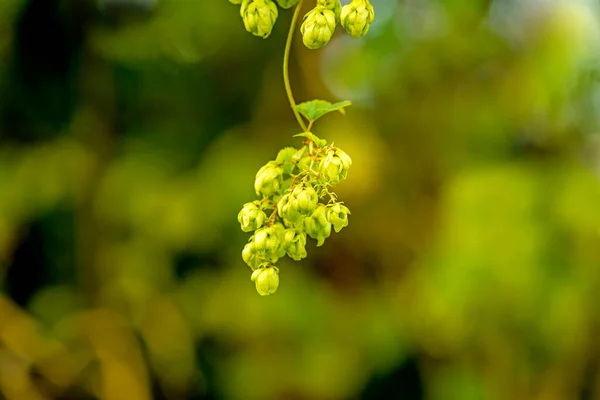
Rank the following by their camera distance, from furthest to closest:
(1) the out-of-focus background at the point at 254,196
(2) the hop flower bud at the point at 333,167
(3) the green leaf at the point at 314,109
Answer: (1) the out-of-focus background at the point at 254,196, (3) the green leaf at the point at 314,109, (2) the hop flower bud at the point at 333,167

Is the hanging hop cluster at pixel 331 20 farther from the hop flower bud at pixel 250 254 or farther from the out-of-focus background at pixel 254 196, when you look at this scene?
the out-of-focus background at pixel 254 196

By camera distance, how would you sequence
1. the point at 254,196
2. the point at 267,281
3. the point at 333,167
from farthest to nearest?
the point at 254,196
the point at 267,281
the point at 333,167

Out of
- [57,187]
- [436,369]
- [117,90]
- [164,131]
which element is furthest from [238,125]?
[436,369]

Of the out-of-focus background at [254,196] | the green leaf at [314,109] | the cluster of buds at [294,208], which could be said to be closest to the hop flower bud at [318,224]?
the cluster of buds at [294,208]

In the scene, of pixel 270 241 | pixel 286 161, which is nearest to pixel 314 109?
pixel 286 161

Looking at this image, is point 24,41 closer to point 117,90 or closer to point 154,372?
point 117,90

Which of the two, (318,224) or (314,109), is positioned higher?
(314,109)

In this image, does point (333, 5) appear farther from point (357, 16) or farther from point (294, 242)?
point (294, 242)

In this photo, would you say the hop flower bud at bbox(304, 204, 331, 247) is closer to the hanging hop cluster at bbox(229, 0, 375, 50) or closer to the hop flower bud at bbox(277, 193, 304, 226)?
the hop flower bud at bbox(277, 193, 304, 226)
